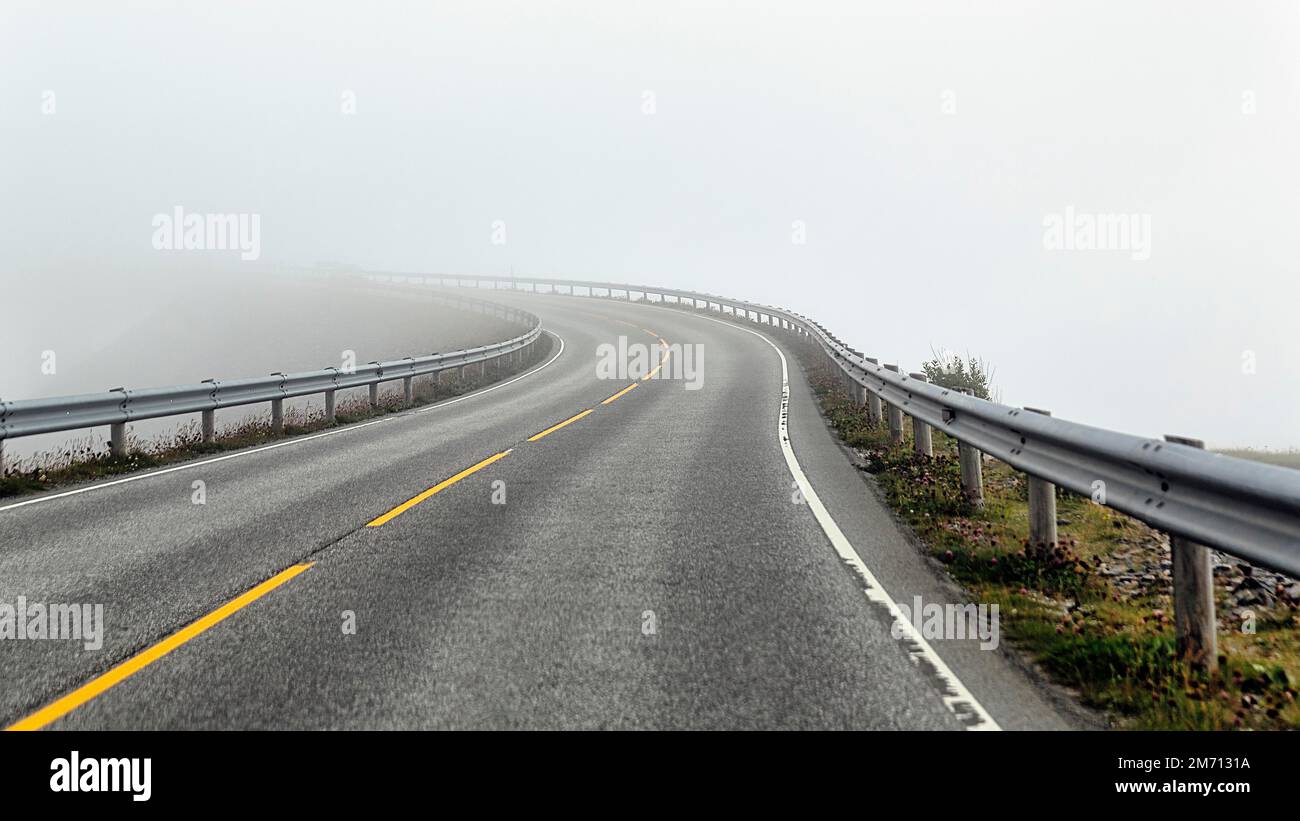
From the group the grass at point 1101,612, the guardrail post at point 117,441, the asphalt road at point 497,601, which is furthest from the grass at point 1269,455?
the guardrail post at point 117,441

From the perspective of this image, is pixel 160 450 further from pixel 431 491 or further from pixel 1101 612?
pixel 1101 612

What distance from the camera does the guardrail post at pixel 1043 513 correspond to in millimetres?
6125

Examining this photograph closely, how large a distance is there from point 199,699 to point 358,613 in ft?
3.98

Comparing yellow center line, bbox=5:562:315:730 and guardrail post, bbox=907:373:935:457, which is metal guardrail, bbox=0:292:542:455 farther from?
guardrail post, bbox=907:373:935:457

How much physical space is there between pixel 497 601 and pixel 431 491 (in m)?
3.84

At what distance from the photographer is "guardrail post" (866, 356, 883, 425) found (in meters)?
13.9

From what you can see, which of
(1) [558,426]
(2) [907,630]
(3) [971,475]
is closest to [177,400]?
(1) [558,426]

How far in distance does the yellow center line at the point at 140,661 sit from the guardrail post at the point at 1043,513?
17.8ft

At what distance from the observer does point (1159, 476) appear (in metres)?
4.45

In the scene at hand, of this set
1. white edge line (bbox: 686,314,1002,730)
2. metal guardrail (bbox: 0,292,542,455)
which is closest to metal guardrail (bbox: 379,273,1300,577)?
white edge line (bbox: 686,314,1002,730)

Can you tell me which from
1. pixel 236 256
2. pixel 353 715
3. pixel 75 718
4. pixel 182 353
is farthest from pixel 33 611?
pixel 236 256

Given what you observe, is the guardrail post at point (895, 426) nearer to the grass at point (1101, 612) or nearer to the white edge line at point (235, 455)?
the grass at point (1101, 612)

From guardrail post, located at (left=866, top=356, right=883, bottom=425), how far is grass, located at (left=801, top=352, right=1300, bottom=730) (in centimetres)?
441
